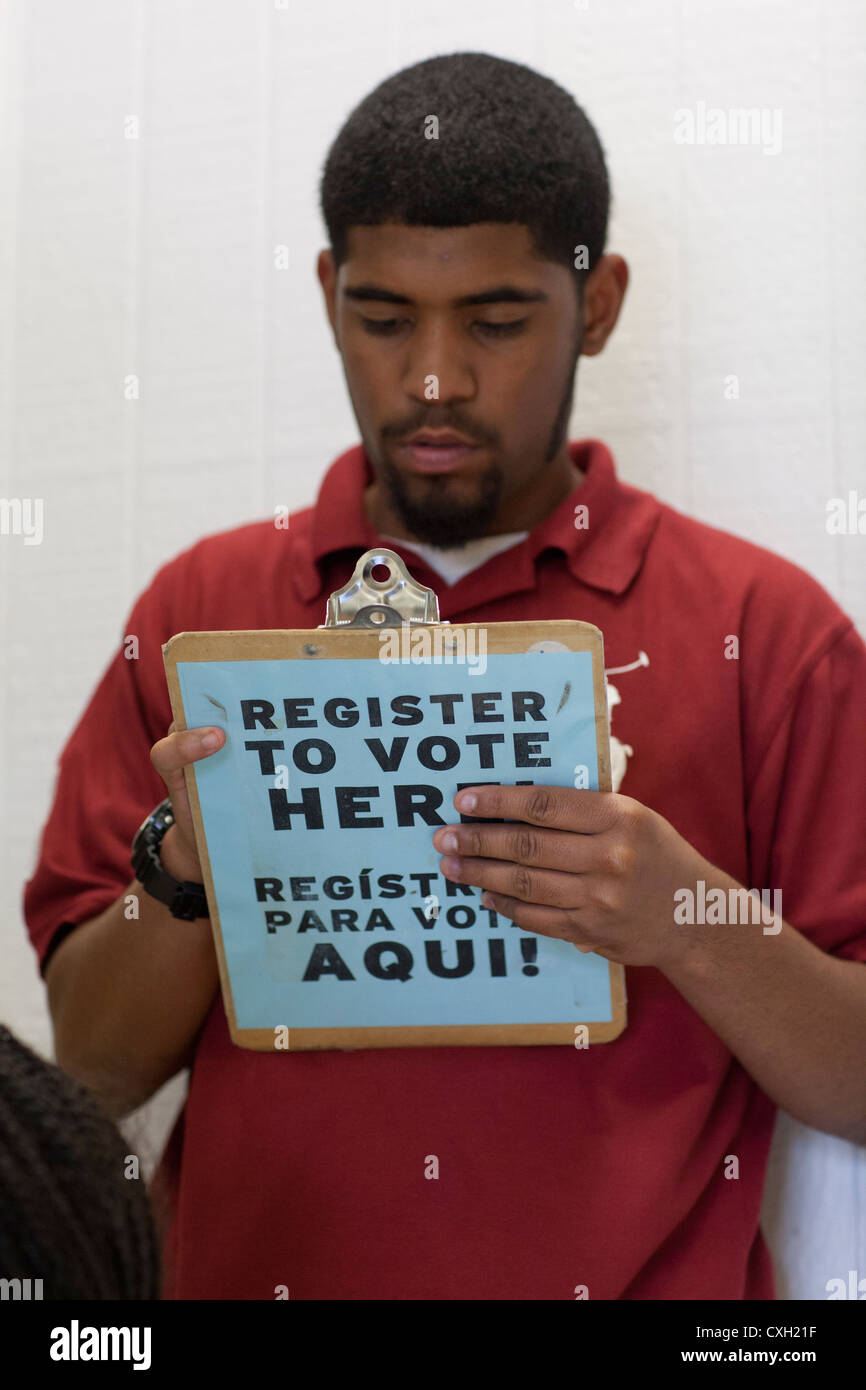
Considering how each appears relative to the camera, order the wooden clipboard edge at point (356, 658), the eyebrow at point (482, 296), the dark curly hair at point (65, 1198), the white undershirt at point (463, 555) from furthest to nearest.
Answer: the white undershirt at point (463, 555) < the eyebrow at point (482, 296) < the wooden clipboard edge at point (356, 658) < the dark curly hair at point (65, 1198)

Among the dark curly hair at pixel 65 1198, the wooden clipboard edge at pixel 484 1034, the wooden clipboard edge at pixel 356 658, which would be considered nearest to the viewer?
the dark curly hair at pixel 65 1198

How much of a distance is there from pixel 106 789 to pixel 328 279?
1.68ft

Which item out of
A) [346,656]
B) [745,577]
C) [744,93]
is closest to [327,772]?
[346,656]

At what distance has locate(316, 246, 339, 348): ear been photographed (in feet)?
4.25

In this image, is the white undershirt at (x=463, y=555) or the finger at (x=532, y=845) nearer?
the finger at (x=532, y=845)

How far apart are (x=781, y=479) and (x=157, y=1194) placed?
2.96 feet

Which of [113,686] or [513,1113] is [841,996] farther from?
[113,686]

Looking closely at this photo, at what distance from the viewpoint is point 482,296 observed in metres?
1.16

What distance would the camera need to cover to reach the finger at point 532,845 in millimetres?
931

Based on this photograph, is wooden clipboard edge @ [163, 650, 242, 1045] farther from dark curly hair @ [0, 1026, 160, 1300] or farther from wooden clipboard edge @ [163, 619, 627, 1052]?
dark curly hair @ [0, 1026, 160, 1300]

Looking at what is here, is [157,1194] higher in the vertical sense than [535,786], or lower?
lower

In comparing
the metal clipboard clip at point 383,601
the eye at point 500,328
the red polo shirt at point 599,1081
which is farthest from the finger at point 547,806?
the eye at point 500,328

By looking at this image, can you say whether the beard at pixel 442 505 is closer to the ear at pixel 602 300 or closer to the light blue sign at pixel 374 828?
the ear at pixel 602 300
